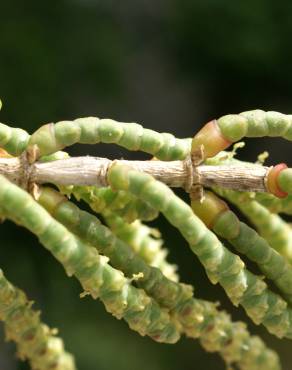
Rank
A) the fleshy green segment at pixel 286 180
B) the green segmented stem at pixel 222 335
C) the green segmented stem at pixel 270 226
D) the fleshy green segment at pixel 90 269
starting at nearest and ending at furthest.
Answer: the fleshy green segment at pixel 90 269 → the fleshy green segment at pixel 286 180 → the green segmented stem at pixel 222 335 → the green segmented stem at pixel 270 226

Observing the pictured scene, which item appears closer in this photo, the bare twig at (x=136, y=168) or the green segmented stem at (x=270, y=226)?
the bare twig at (x=136, y=168)

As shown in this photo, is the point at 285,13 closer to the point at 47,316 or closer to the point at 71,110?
the point at 71,110

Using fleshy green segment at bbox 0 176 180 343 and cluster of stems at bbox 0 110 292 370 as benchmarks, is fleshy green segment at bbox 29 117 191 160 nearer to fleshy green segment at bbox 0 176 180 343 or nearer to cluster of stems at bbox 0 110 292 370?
cluster of stems at bbox 0 110 292 370

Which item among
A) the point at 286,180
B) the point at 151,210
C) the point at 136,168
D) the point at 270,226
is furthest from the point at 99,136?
the point at 270,226

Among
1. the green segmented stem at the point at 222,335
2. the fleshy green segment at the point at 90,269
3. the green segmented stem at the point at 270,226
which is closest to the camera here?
the fleshy green segment at the point at 90,269

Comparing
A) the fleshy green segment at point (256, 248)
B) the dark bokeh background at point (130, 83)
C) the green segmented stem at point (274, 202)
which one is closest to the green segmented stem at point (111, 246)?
the fleshy green segment at point (256, 248)

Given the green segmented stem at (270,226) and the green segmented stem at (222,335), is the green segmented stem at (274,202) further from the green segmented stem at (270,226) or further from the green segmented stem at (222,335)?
the green segmented stem at (222,335)

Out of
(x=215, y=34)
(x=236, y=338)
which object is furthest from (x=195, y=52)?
(x=236, y=338)

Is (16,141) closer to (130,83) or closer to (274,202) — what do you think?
(274,202)

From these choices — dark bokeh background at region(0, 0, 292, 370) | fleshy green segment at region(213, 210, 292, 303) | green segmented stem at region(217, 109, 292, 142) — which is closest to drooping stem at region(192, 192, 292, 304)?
fleshy green segment at region(213, 210, 292, 303)
